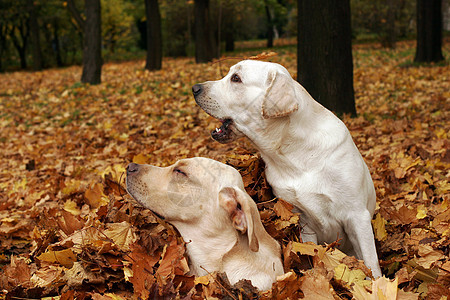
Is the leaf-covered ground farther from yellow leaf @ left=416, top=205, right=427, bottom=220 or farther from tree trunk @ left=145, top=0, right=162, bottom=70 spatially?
tree trunk @ left=145, top=0, right=162, bottom=70

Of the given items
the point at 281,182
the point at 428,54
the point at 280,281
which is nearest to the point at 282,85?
the point at 281,182

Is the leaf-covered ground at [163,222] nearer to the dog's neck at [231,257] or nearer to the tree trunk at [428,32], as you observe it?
the dog's neck at [231,257]

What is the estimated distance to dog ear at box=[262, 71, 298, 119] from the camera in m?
3.04

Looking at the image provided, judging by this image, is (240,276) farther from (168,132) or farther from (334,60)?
(168,132)

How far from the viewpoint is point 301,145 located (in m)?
3.19

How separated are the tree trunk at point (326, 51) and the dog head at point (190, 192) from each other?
5108 millimetres

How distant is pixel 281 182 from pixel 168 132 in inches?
234

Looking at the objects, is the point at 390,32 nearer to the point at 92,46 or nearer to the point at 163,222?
the point at 92,46

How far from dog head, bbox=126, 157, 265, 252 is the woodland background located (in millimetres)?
233

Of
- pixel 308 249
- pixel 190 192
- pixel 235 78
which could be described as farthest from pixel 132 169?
pixel 308 249

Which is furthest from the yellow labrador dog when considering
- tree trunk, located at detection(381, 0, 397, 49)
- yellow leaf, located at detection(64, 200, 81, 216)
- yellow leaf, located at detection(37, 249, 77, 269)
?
tree trunk, located at detection(381, 0, 397, 49)

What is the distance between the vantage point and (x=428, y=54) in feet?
53.2

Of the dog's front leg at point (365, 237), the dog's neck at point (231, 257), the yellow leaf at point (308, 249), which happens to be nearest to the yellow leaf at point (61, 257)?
the dog's neck at point (231, 257)

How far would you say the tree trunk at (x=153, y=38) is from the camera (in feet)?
61.1
